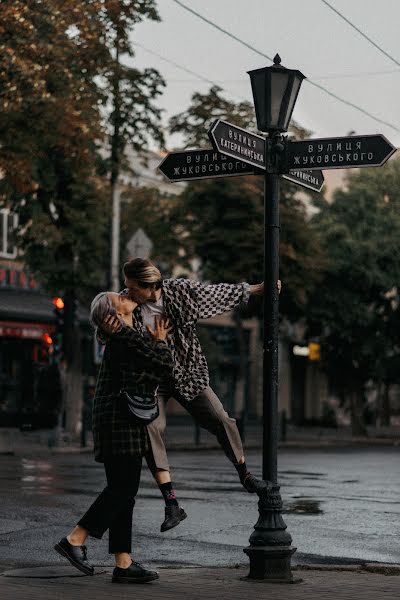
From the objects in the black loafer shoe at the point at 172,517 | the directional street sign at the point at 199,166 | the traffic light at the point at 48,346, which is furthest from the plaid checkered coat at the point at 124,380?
the traffic light at the point at 48,346

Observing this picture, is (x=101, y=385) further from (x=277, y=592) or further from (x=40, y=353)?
(x=40, y=353)

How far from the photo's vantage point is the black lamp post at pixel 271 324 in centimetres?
823

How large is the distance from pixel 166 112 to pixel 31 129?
25.0ft

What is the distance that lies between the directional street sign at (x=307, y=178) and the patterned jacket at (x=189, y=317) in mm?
1259

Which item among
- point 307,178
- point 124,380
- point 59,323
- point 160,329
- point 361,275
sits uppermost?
point 361,275

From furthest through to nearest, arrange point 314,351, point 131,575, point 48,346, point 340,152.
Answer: point 314,351 → point 48,346 → point 340,152 → point 131,575

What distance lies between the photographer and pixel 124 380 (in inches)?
301

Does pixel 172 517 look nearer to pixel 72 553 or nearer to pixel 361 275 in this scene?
pixel 72 553

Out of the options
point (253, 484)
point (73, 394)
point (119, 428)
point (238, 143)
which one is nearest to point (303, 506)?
point (253, 484)

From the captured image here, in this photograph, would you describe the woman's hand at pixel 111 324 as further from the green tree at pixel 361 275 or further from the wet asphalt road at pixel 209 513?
the green tree at pixel 361 275

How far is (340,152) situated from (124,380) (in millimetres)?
2328

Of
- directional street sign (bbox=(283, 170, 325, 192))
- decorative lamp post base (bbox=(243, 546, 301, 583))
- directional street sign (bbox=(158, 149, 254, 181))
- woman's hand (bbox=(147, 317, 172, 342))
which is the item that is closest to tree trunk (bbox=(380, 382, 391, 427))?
directional street sign (bbox=(283, 170, 325, 192))

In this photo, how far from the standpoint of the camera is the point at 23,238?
2952 centimetres

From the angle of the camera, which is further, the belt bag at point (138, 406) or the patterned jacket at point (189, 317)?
the patterned jacket at point (189, 317)
